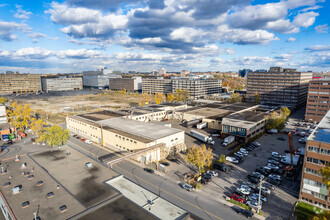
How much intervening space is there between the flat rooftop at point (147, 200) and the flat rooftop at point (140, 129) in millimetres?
20967

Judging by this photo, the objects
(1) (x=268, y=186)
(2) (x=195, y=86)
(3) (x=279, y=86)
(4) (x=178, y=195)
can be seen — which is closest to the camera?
(4) (x=178, y=195)

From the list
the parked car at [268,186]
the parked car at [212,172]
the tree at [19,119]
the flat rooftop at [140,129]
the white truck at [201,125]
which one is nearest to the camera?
the parked car at [268,186]

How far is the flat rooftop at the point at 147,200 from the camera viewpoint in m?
26.3

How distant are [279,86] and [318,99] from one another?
38704 mm

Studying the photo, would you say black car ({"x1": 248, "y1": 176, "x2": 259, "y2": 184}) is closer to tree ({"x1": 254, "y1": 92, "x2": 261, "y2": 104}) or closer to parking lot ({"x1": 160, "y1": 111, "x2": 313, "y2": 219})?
parking lot ({"x1": 160, "y1": 111, "x2": 313, "y2": 219})

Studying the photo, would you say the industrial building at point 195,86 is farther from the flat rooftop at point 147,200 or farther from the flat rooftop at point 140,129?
the flat rooftop at point 147,200

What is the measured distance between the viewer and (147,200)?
97.2 ft

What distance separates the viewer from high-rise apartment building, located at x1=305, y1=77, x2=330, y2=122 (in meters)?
88.2

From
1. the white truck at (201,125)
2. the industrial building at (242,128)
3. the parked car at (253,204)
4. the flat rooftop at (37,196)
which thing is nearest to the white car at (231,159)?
the industrial building at (242,128)

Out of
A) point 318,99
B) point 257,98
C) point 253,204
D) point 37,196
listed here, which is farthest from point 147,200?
point 257,98

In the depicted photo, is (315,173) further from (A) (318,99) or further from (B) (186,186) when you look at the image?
(A) (318,99)

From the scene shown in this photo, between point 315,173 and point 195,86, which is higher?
point 195,86

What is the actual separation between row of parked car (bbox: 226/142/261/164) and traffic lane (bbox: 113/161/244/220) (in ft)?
57.8

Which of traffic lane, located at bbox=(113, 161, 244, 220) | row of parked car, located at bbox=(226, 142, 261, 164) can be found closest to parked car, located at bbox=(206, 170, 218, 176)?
traffic lane, located at bbox=(113, 161, 244, 220)
